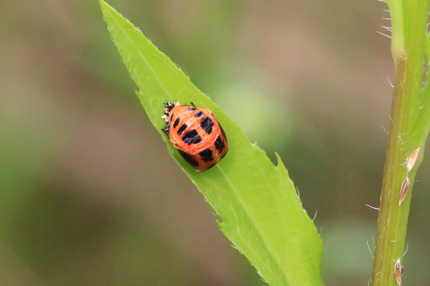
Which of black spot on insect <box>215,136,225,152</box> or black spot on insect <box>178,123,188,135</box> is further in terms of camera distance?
black spot on insect <box>178,123,188,135</box>

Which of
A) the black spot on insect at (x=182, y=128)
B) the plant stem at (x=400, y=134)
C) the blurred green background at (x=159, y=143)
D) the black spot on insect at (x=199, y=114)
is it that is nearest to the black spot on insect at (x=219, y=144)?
the black spot on insect at (x=199, y=114)

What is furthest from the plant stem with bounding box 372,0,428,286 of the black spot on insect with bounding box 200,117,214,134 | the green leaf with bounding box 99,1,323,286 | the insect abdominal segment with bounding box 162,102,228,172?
the black spot on insect with bounding box 200,117,214,134

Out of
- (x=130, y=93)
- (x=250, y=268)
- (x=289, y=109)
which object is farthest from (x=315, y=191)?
(x=130, y=93)

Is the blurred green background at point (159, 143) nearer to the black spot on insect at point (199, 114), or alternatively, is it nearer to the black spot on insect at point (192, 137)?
the black spot on insect at point (192, 137)

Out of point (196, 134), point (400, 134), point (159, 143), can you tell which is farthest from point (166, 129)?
point (159, 143)

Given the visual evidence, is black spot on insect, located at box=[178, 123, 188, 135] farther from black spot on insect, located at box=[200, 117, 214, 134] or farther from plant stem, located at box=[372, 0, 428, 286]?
plant stem, located at box=[372, 0, 428, 286]

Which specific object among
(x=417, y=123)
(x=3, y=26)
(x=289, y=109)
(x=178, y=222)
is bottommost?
(x=178, y=222)

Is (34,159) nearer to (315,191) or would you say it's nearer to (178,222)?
(178,222)
